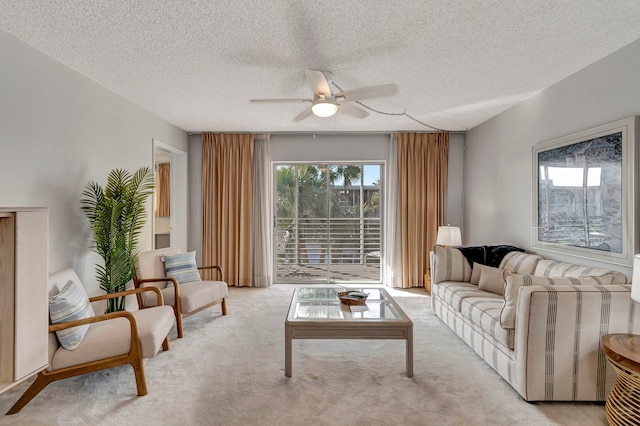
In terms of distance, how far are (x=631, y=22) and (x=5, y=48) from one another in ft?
14.1

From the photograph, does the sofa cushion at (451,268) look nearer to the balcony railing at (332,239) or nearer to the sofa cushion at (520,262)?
the sofa cushion at (520,262)

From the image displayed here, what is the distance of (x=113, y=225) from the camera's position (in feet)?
10.4

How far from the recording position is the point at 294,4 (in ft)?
6.90

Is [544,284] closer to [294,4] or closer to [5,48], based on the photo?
[294,4]

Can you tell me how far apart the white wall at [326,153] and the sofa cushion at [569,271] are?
93.1 inches

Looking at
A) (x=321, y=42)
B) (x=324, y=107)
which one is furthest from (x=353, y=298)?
(x=321, y=42)

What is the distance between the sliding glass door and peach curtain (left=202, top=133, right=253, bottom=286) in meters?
0.57

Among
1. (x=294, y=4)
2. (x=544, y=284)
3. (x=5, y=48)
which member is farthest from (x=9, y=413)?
(x=544, y=284)

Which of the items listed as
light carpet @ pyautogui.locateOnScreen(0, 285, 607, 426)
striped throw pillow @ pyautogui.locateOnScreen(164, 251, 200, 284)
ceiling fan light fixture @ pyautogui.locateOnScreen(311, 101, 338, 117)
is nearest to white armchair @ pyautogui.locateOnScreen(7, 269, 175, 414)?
light carpet @ pyautogui.locateOnScreen(0, 285, 607, 426)

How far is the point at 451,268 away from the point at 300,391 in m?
2.34

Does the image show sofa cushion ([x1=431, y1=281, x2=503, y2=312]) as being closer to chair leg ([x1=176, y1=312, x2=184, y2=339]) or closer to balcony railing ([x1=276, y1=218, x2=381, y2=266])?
balcony railing ([x1=276, y1=218, x2=381, y2=266])

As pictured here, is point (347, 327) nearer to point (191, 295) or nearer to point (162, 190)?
point (191, 295)

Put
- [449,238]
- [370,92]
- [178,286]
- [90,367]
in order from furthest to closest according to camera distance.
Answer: [449,238] < [178,286] < [370,92] < [90,367]

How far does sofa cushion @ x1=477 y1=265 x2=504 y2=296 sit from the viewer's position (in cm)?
339
